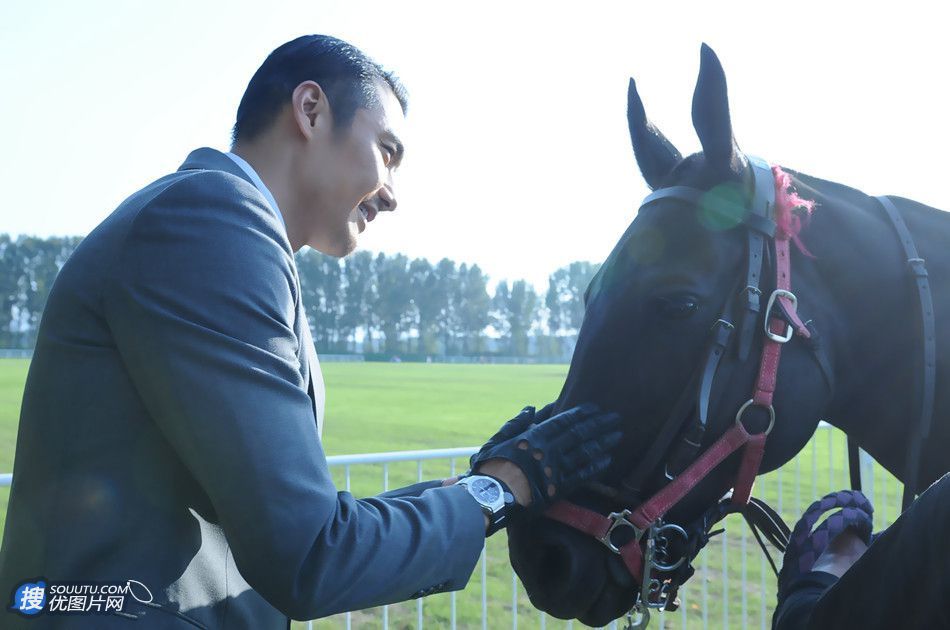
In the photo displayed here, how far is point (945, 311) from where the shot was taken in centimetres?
218

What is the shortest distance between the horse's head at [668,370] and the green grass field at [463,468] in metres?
1.53

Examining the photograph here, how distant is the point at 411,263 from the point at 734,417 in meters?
88.9

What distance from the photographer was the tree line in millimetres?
83438

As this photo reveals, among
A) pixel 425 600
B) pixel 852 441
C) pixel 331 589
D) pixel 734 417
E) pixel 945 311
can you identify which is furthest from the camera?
pixel 425 600

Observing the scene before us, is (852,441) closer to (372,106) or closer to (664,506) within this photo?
(664,506)

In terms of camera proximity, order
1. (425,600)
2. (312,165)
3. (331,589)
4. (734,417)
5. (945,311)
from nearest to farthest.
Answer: (331,589) → (312,165) → (734,417) → (945,311) → (425,600)

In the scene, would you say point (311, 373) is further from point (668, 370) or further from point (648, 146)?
point (648, 146)

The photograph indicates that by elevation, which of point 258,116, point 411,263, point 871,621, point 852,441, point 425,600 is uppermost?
point 411,263

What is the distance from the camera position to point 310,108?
185 cm

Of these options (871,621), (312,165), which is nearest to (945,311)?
(871,621)

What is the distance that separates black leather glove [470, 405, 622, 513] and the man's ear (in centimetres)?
86

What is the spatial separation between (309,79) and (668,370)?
1.15 metres

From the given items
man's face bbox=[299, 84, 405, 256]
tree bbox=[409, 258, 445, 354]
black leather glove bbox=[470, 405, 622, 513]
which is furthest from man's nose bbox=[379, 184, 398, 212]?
tree bbox=[409, 258, 445, 354]

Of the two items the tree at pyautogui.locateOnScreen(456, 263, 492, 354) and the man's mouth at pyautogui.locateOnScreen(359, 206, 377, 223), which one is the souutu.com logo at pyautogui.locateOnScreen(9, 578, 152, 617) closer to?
the man's mouth at pyautogui.locateOnScreen(359, 206, 377, 223)
